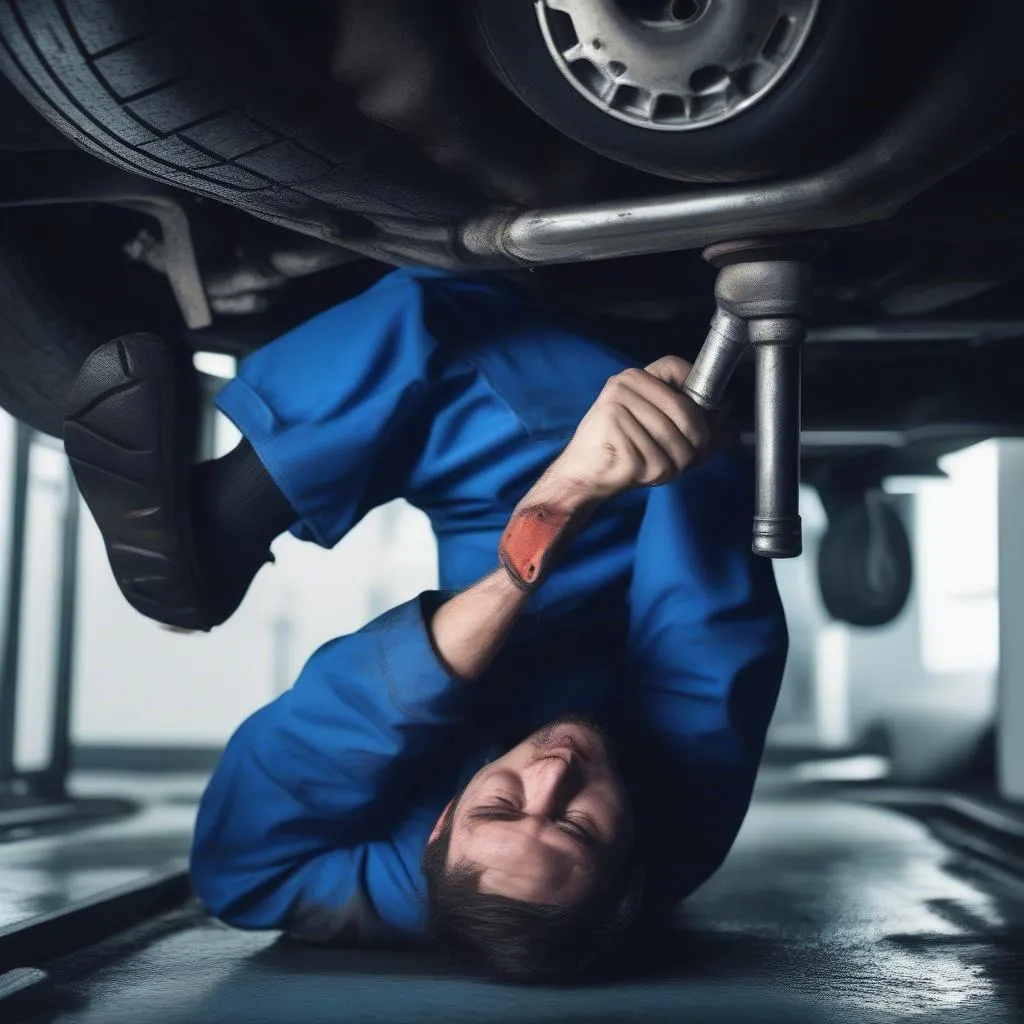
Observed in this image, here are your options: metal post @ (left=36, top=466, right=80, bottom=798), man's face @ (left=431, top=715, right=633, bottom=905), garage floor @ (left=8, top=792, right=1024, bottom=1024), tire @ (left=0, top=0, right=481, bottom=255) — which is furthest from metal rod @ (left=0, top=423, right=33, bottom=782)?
tire @ (left=0, top=0, right=481, bottom=255)

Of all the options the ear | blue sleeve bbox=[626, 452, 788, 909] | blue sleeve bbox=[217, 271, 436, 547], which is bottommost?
the ear

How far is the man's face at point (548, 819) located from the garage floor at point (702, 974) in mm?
92

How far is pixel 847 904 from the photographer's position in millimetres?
1443

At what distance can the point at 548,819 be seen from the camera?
1.06 meters

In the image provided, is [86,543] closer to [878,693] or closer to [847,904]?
[878,693]

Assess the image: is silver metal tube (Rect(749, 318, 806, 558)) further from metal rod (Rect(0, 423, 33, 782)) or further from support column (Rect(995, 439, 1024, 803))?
metal rod (Rect(0, 423, 33, 782))

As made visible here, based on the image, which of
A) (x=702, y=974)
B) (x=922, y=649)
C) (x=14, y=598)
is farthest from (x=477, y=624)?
(x=922, y=649)

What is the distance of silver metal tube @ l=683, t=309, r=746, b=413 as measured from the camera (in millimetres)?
923

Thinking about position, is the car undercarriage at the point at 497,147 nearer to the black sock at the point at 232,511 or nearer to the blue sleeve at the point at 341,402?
the blue sleeve at the point at 341,402

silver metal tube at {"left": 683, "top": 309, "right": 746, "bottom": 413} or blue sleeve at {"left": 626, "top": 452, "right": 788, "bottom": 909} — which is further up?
silver metal tube at {"left": 683, "top": 309, "right": 746, "bottom": 413}

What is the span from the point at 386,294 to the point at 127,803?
5.83 ft

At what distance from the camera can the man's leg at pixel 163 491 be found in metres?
1.01

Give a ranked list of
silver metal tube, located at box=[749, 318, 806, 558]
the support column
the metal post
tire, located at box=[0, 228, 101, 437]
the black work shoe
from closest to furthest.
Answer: silver metal tube, located at box=[749, 318, 806, 558] → the black work shoe → tire, located at box=[0, 228, 101, 437] → the support column → the metal post

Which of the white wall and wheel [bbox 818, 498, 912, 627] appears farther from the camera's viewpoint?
the white wall
